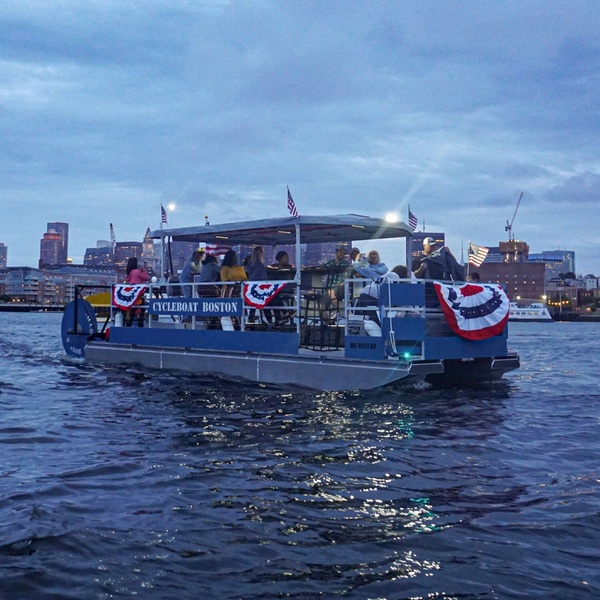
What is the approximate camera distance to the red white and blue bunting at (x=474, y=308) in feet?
36.0

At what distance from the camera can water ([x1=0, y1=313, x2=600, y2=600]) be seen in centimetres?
395

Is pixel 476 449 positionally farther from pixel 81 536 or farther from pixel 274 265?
pixel 274 265

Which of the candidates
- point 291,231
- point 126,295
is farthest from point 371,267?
point 126,295

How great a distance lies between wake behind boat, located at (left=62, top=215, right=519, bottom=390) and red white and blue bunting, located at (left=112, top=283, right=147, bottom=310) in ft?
0.09

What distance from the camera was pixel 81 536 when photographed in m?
4.55

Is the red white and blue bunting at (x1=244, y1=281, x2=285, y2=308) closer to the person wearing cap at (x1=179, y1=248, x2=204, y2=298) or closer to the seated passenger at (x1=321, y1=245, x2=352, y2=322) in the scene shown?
the seated passenger at (x1=321, y1=245, x2=352, y2=322)

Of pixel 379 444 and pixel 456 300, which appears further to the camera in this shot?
pixel 456 300

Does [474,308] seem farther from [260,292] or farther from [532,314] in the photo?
[532,314]

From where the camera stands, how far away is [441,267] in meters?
12.4

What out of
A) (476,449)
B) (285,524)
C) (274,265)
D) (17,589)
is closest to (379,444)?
(476,449)

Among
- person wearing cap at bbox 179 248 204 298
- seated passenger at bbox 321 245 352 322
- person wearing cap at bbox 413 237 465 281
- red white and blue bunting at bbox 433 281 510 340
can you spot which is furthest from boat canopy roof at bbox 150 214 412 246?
red white and blue bunting at bbox 433 281 510 340

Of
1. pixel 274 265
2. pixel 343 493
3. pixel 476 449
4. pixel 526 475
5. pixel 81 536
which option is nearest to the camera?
pixel 81 536

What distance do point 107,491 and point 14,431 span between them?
3.20m

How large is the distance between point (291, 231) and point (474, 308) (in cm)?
434
